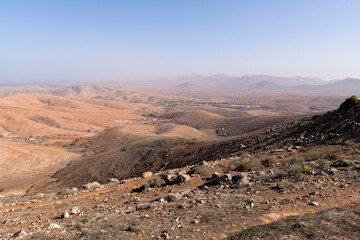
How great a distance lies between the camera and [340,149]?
11.1 m

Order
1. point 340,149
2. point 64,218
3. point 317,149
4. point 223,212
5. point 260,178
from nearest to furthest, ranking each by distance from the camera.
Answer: point 223,212, point 64,218, point 260,178, point 340,149, point 317,149

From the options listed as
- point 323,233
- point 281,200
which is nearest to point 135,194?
point 281,200

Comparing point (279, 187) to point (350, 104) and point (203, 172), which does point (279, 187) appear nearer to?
point (203, 172)

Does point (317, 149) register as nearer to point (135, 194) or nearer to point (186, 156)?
point (135, 194)

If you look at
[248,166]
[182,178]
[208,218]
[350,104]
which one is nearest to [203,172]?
[182,178]

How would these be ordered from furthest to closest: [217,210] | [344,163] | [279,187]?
[344,163] < [279,187] < [217,210]

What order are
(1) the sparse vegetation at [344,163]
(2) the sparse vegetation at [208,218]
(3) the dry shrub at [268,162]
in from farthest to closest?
(3) the dry shrub at [268,162], (1) the sparse vegetation at [344,163], (2) the sparse vegetation at [208,218]

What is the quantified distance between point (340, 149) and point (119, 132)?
49.1 m

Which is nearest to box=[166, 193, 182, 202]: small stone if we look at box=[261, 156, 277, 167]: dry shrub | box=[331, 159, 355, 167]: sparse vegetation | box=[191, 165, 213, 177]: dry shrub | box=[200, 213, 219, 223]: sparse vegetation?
box=[200, 213, 219, 223]: sparse vegetation

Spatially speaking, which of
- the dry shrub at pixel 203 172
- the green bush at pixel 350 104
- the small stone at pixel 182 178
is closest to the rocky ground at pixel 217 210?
the small stone at pixel 182 178

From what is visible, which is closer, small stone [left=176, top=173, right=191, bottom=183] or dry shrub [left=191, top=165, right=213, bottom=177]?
small stone [left=176, top=173, right=191, bottom=183]

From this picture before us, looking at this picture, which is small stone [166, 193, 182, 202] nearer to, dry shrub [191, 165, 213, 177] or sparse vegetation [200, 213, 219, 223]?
sparse vegetation [200, 213, 219, 223]

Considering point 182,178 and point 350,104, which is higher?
point 350,104

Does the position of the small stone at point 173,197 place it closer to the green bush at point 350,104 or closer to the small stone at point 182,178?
the small stone at point 182,178
